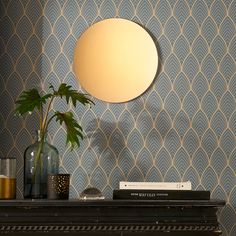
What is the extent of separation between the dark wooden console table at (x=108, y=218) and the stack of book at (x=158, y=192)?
0.25 ft

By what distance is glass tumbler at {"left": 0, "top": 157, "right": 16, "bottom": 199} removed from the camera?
115 inches

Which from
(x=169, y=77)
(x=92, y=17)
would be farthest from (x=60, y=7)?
(x=169, y=77)

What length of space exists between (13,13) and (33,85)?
1.41 feet

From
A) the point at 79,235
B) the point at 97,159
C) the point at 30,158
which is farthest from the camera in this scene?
the point at 97,159

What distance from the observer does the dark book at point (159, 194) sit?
299 cm

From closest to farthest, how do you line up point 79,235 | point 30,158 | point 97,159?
point 79,235 → point 30,158 → point 97,159

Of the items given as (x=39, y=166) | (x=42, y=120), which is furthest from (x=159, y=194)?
(x=42, y=120)

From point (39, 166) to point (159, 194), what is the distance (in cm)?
62

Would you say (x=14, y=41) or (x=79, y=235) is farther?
(x=14, y=41)

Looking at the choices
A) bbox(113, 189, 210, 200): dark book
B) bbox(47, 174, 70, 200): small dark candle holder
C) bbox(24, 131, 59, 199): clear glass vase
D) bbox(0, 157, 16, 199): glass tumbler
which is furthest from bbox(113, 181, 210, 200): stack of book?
bbox(0, 157, 16, 199): glass tumbler

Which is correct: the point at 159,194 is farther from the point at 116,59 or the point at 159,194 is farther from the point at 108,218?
the point at 116,59

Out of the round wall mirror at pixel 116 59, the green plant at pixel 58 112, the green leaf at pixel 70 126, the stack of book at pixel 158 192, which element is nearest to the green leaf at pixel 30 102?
the green plant at pixel 58 112

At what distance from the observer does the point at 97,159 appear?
3.38m

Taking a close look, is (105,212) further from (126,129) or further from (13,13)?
(13,13)
